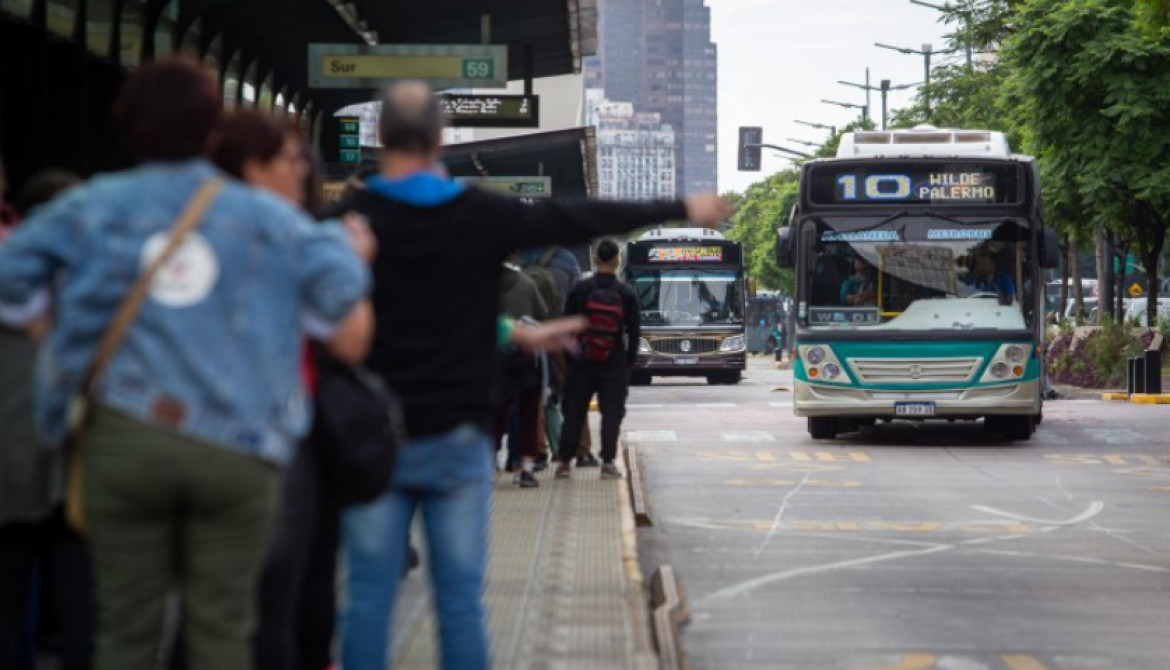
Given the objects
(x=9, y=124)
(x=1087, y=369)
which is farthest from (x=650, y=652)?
(x=1087, y=369)

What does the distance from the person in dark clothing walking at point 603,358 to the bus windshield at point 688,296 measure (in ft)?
80.1

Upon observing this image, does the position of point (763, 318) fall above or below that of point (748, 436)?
above

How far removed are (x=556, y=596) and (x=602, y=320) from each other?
5788 mm

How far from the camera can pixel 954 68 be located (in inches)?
2165

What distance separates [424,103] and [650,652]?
9.69ft

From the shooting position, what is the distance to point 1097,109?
35781 mm

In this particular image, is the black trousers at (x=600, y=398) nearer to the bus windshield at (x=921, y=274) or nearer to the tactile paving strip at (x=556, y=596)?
the tactile paving strip at (x=556, y=596)

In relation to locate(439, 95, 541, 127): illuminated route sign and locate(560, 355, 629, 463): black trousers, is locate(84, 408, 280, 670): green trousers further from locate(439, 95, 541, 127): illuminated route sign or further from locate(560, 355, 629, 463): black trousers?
locate(439, 95, 541, 127): illuminated route sign

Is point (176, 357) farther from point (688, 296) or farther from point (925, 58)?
point (925, 58)

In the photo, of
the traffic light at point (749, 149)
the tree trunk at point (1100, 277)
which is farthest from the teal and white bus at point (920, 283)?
the traffic light at point (749, 149)

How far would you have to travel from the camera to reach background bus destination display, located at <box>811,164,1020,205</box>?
69.2 feet

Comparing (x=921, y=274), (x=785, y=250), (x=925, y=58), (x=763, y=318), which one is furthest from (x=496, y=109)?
(x=763, y=318)

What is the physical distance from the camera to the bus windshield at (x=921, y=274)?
21.0 metres

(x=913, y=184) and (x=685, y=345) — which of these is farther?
(x=685, y=345)
